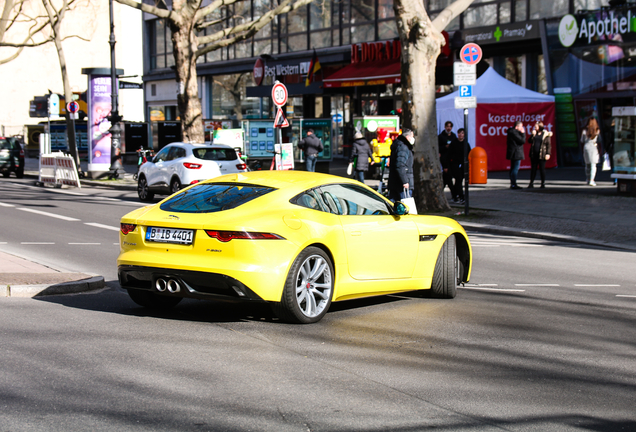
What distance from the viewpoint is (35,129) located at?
53.7 metres

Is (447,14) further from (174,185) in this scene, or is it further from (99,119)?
(99,119)

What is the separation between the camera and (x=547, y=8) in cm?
2780

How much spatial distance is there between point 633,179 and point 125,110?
168ft

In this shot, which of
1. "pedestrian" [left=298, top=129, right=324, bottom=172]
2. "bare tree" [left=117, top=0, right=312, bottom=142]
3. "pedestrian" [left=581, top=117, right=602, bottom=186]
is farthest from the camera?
"bare tree" [left=117, top=0, right=312, bottom=142]

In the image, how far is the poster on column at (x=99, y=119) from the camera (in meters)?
31.8

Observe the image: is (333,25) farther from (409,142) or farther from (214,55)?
(409,142)

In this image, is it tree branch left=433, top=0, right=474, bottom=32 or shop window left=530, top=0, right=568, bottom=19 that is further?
shop window left=530, top=0, right=568, bottom=19

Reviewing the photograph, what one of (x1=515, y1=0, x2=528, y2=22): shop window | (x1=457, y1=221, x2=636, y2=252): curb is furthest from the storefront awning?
(x1=457, y1=221, x2=636, y2=252): curb

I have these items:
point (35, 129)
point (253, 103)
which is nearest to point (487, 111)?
point (253, 103)

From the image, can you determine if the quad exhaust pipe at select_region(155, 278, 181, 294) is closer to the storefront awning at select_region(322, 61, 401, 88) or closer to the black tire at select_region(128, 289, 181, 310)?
the black tire at select_region(128, 289, 181, 310)

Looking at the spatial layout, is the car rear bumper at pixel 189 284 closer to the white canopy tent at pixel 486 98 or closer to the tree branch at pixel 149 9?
the tree branch at pixel 149 9

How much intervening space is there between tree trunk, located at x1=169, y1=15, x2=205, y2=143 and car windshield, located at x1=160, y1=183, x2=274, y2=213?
20029 millimetres

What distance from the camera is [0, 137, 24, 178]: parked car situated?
1319 inches

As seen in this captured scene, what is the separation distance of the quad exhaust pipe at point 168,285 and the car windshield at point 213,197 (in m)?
0.62
